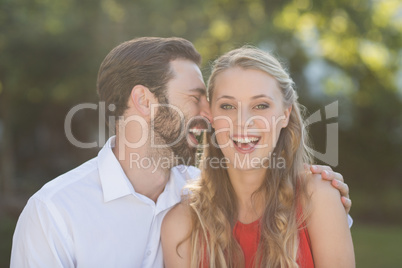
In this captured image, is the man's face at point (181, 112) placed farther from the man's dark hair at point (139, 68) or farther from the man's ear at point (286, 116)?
the man's ear at point (286, 116)

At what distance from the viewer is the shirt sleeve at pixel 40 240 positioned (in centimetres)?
267

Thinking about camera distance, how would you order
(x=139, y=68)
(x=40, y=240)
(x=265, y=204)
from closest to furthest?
(x=40, y=240) < (x=265, y=204) < (x=139, y=68)

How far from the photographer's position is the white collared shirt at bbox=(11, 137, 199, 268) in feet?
8.84

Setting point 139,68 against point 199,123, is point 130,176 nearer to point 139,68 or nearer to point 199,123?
point 199,123

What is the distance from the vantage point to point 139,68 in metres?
3.28

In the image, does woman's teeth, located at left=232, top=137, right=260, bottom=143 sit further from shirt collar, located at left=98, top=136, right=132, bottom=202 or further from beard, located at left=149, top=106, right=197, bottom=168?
shirt collar, located at left=98, top=136, right=132, bottom=202

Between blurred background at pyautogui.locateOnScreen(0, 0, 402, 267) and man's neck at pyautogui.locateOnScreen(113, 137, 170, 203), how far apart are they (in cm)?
682

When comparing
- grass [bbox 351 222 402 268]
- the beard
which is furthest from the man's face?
grass [bbox 351 222 402 268]

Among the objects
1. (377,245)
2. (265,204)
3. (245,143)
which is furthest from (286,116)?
(377,245)

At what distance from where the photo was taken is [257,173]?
3.16 meters

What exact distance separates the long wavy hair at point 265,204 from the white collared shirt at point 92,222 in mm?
258

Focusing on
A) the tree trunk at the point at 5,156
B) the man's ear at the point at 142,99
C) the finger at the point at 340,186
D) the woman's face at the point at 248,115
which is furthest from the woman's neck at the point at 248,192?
the tree trunk at the point at 5,156

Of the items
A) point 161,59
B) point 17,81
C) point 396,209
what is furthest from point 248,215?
point 17,81

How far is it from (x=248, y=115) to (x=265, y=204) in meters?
0.64
